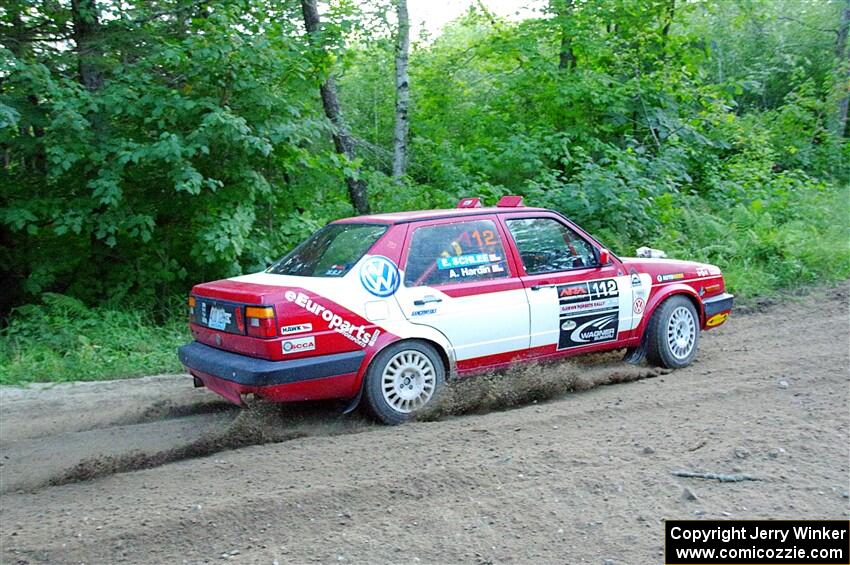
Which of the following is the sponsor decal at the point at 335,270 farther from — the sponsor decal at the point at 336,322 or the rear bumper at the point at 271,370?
the rear bumper at the point at 271,370

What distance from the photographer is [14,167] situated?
9344mm

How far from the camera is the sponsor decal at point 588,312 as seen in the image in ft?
22.2

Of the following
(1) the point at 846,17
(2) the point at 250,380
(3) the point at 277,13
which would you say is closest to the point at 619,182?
(3) the point at 277,13

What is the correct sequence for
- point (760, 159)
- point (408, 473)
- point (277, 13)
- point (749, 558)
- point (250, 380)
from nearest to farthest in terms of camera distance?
point (749, 558) < point (408, 473) < point (250, 380) < point (277, 13) < point (760, 159)

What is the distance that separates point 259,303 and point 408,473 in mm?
1669

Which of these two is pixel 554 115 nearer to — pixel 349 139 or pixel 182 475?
pixel 349 139

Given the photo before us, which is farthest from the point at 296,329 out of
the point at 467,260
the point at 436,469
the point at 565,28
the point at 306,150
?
the point at 565,28

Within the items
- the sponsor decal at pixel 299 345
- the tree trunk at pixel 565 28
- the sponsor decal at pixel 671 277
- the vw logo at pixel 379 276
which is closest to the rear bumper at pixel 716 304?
the sponsor decal at pixel 671 277

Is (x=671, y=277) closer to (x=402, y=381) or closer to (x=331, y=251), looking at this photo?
(x=402, y=381)

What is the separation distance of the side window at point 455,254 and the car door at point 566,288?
0.76ft

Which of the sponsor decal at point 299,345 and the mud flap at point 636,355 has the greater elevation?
the sponsor decal at point 299,345

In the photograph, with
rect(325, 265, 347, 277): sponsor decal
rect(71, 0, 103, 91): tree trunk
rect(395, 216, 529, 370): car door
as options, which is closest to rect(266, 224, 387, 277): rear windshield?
rect(325, 265, 347, 277): sponsor decal

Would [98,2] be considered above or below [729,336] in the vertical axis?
above

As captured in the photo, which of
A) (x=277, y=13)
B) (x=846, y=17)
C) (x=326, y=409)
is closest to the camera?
(x=326, y=409)
